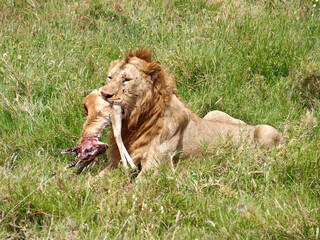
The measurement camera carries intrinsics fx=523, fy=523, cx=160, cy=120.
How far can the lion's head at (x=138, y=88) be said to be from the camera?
4.78m

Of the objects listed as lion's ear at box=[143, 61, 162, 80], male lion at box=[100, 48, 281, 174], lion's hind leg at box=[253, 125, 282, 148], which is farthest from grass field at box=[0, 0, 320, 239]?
lion's ear at box=[143, 61, 162, 80]

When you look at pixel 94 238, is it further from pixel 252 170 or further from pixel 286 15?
pixel 286 15

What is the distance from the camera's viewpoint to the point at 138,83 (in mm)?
4867

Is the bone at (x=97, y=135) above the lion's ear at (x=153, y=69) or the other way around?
the other way around

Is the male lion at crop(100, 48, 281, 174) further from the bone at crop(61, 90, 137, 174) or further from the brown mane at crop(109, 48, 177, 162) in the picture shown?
the bone at crop(61, 90, 137, 174)

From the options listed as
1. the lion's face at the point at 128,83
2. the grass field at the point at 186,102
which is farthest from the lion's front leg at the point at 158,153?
the lion's face at the point at 128,83

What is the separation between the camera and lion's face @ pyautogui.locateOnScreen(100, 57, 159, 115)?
475 cm

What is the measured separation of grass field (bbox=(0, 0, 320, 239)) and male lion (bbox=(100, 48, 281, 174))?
0.89ft

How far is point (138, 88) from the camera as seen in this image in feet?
16.0

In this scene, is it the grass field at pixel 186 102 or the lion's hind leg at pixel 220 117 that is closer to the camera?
the grass field at pixel 186 102

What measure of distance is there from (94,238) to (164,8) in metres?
5.15

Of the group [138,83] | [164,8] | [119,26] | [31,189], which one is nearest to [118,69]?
[138,83]

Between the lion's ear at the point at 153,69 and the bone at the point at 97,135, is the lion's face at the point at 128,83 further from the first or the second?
the bone at the point at 97,135

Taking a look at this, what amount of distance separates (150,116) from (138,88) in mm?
315
